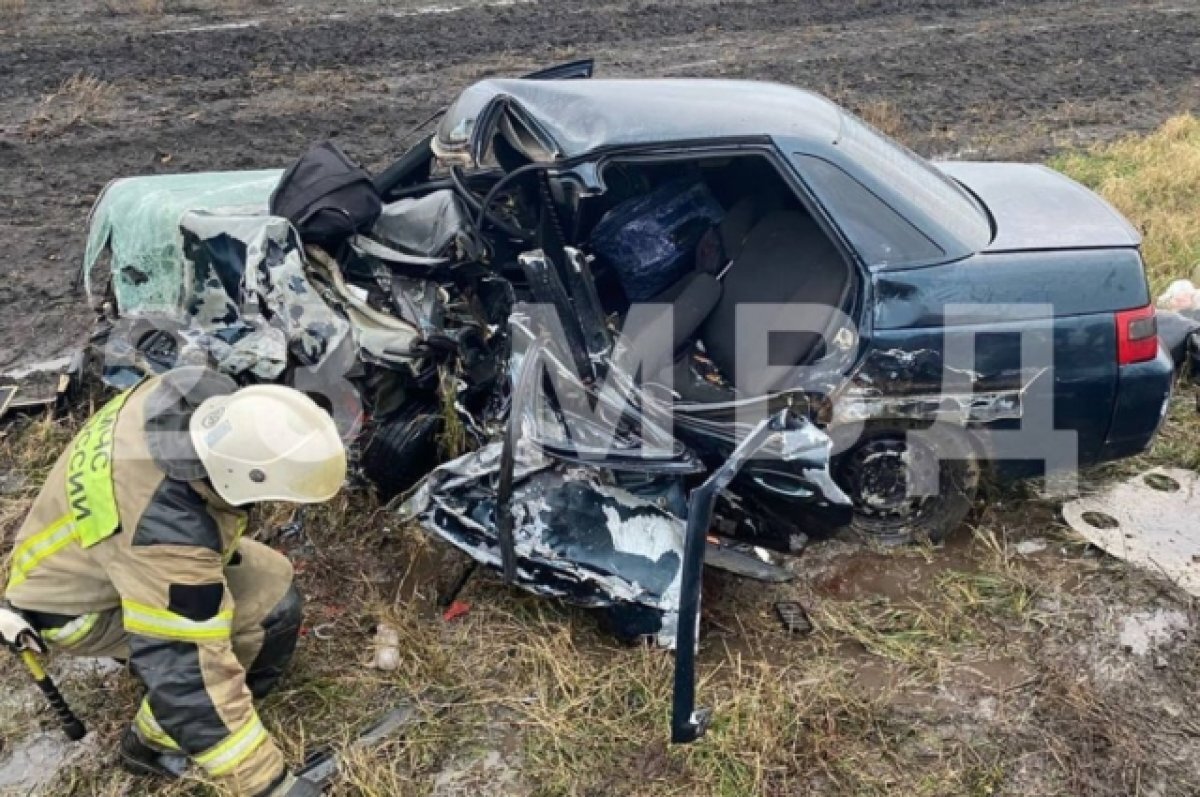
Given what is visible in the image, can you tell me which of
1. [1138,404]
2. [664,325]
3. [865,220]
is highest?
[865,220]

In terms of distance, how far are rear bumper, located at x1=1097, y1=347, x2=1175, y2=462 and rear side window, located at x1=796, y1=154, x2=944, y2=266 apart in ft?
2.56

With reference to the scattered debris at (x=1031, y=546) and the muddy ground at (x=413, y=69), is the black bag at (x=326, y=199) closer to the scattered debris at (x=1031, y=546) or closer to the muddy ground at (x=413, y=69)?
the muddy ground at (x=413, y=69)

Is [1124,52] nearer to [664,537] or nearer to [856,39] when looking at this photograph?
[856,39]

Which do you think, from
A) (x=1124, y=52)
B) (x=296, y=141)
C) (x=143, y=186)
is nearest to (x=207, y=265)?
(x=143, y=186)

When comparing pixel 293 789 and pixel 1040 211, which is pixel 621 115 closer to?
pixel 1040 211

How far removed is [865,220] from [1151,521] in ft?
5.48

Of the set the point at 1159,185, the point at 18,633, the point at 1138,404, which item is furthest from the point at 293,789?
the point at 1159,185

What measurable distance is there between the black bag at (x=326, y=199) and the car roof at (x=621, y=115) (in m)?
0.40

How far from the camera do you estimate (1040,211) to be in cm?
374

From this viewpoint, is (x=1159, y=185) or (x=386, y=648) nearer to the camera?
(x=386, y=648)

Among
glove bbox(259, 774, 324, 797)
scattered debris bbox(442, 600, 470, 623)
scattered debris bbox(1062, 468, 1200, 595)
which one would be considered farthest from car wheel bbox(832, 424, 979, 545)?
glove bbox(259, 774, 324, 797)

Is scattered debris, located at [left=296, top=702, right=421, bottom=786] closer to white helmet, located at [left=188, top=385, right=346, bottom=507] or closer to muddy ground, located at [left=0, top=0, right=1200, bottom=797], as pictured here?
muddy ground, located at [left=0, top=0, right=1200, bottom=797]

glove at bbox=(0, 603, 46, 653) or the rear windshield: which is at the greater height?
the rear windshield

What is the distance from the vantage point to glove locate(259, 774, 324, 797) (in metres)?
2.53
